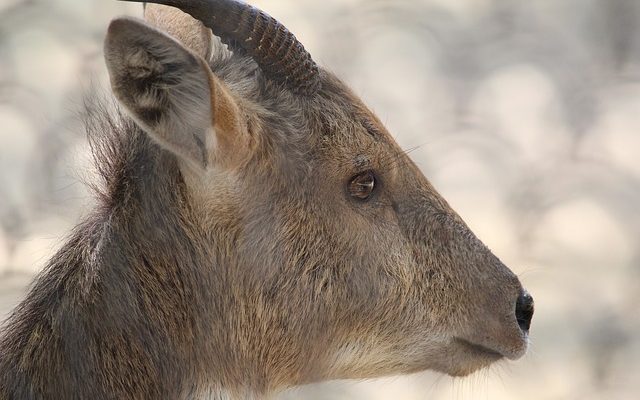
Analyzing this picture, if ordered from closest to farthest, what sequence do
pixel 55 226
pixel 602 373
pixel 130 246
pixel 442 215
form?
pixel 130 246
pixel 442 215
pixel 55 226
pixel 602 373

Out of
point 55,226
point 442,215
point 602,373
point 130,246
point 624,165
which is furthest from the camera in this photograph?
point 624,165

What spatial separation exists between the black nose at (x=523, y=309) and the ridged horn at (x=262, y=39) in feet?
2.42

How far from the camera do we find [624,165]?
5.65 metres

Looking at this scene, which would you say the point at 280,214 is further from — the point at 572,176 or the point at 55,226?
the point at 572,176

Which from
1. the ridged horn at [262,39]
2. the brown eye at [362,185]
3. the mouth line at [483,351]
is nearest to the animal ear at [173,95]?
the ridged horn at [262,39]

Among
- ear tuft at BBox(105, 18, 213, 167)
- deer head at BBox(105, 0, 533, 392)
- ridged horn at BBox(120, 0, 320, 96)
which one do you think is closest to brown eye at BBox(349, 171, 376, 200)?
deer head at BBox(105, 0, 533, 392)

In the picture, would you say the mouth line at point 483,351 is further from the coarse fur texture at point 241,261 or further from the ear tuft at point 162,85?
the ear tuft at point 162,85

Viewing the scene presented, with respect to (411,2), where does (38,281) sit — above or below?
below

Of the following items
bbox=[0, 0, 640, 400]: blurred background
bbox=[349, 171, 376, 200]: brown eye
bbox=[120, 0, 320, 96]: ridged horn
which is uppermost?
bbox=[0, 0, 640, 400]: blurred background

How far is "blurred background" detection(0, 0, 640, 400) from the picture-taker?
5.10 m

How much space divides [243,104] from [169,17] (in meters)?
0.52

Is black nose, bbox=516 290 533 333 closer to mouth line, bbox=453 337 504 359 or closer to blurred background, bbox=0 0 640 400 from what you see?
mouth line, bbox=453 337 504 359

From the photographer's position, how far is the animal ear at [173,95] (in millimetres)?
2244

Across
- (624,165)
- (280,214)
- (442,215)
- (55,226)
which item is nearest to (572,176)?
(624,165)
